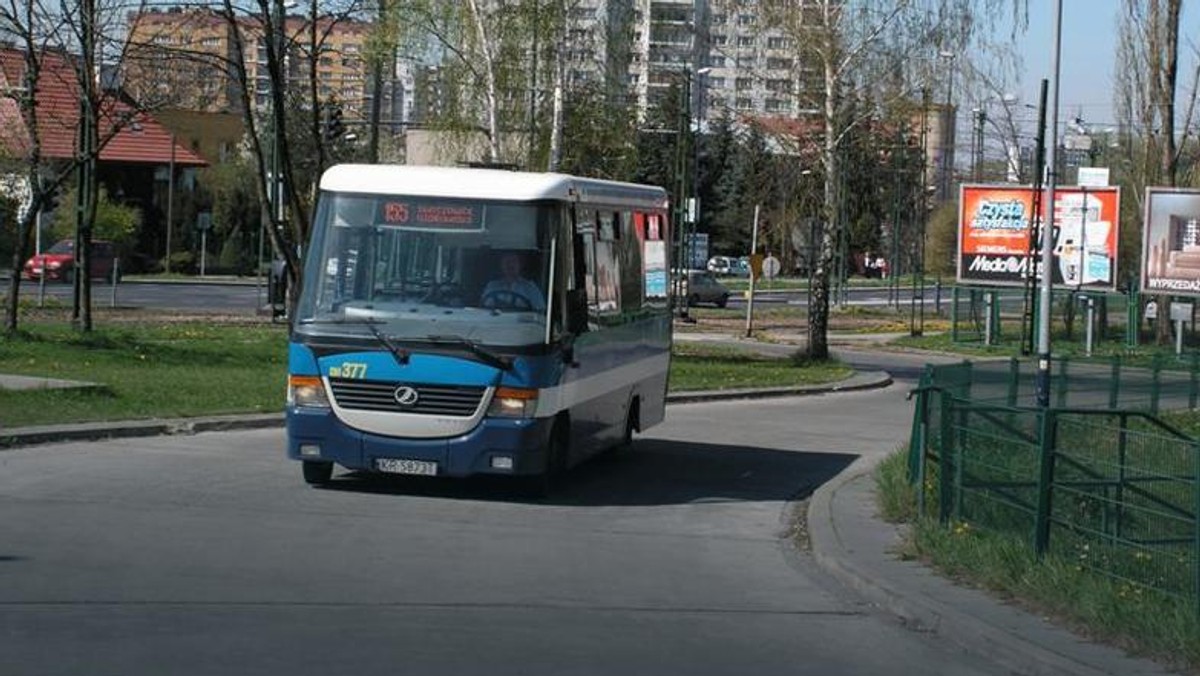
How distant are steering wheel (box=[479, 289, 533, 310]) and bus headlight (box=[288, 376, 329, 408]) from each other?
1.54 meters

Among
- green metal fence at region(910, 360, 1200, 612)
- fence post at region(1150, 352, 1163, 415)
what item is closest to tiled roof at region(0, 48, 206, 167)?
fence post at region(1150, 352, 1163, 415)

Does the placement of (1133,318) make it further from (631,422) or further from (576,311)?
(576,311)

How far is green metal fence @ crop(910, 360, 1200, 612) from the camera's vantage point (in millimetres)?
10086

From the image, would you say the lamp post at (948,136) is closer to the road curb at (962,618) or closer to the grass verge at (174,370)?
the grass verge at (174,370)

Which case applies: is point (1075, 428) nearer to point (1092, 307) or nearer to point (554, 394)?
point (554, 394)

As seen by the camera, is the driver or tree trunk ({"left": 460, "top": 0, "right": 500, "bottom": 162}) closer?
the driver

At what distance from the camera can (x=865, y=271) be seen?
369 ft

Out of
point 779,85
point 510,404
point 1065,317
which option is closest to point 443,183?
point 510,404

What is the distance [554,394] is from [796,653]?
229 inches

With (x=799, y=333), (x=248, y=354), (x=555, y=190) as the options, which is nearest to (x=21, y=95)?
(x=248, y=354)

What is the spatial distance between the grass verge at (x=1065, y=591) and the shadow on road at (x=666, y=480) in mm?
3822

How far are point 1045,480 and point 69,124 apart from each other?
2604 cm

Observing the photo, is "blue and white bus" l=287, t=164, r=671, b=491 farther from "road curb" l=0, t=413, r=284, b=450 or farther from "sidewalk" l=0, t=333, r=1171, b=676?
"road curb" l=0, t=413, r=284, b=450

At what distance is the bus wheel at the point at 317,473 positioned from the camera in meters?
15.9
